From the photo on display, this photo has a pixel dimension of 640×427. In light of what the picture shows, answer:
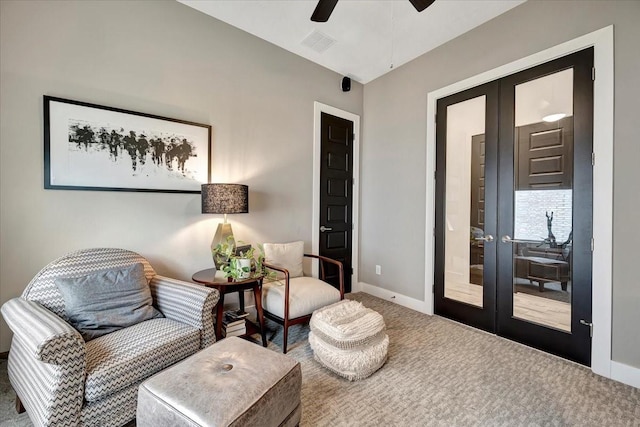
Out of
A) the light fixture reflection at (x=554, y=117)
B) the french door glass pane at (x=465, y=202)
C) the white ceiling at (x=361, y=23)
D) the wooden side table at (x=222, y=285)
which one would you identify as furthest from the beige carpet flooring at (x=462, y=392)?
the white ceiling at (x=361, y=23)

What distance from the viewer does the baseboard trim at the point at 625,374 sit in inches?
76.4

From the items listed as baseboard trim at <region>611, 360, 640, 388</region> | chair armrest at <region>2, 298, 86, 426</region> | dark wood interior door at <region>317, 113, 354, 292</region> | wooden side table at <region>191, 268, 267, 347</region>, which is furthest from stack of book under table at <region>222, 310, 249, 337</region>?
baseboard trim at <region>611, 360, 640, 388</region>

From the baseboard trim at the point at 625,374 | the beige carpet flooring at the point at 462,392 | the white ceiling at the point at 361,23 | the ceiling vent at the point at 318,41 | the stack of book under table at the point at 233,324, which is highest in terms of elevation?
the white ceiling at the point at 361,23

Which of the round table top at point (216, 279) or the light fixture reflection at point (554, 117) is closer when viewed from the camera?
the round table top at point (216, 279)

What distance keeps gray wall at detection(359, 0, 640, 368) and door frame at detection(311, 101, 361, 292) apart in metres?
0.12

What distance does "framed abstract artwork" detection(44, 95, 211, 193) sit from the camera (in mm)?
2023

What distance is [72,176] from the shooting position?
207 cm

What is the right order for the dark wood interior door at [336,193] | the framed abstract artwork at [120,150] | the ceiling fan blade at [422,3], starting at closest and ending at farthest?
1. the ceiling fan blade at [422,3]
2. the framed abstract artwork at [120,150]
3. the dark wood interior door at [336,193]

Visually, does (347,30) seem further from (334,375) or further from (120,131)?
(334,375)

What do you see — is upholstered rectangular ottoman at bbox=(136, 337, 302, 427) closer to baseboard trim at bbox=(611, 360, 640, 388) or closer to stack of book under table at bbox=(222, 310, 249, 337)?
stack of book under table at bbox=(222, 310, 249, 337)

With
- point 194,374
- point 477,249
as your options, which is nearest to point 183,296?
point 194,374

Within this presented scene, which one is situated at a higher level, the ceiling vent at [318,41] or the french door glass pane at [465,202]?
the ceiling vent at [318,41]

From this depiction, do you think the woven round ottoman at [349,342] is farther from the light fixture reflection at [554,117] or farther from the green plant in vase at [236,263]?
the light fixture reflection at [554,117]

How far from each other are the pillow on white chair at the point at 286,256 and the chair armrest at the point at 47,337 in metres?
1.63
